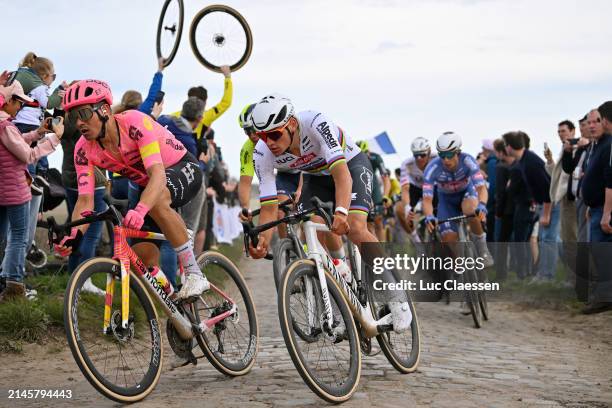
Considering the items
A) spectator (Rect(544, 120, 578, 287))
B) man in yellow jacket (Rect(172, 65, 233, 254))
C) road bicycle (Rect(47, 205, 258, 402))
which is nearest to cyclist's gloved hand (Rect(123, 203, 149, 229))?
road bicycle (Rect(47, 205, 258, 402))

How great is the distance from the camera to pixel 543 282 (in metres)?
14.6

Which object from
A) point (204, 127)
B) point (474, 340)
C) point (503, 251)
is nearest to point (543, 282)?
point (503, 251)

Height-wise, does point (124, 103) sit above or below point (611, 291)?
above

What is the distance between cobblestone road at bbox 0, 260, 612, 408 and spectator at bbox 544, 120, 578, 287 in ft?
9.26

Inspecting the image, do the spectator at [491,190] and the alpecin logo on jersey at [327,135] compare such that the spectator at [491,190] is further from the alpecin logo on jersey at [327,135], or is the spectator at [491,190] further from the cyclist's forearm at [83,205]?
the cyclist's forearm at [83,205]

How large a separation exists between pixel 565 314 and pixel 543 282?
2.31 meters

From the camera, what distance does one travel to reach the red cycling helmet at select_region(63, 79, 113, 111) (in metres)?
6.23

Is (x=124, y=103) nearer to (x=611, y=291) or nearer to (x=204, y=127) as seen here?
(x=204, y=127)

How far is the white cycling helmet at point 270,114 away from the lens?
6.63 m

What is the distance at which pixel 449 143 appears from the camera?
1185 centimetres

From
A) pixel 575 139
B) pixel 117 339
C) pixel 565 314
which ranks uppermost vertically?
pixel 575 139

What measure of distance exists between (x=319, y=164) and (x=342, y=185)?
0.79 metres

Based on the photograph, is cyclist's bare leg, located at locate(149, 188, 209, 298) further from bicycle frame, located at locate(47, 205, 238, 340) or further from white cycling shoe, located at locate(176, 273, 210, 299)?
bicycle frame, located at locate(47, 205, 238, 340)

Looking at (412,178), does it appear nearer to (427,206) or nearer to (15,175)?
(427,206)
